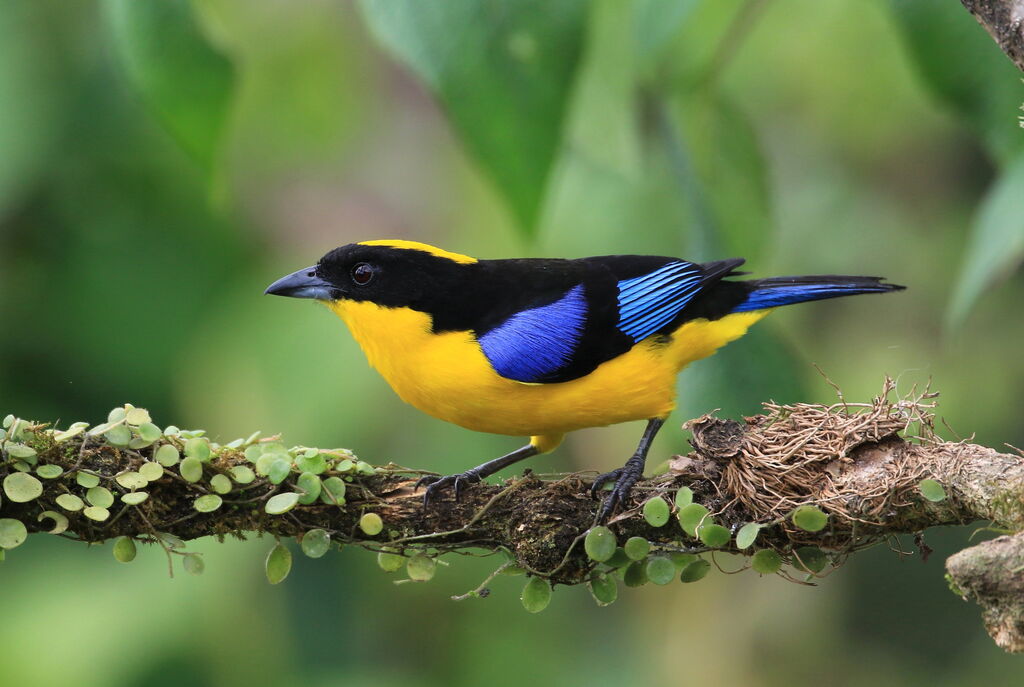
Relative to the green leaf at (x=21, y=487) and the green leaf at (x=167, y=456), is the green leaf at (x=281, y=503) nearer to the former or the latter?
the green leaf at (x=167, y=456)

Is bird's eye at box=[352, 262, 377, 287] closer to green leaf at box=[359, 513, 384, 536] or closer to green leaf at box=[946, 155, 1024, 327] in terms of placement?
green leaf at box=[359, 513, 384, 536]

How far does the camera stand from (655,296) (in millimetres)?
4203

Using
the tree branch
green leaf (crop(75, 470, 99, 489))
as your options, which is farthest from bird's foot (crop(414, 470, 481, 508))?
the tree branch

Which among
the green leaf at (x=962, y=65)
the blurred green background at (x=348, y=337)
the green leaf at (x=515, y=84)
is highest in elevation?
the green leaf at (x=962, y=65)

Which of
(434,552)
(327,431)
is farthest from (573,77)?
(327,431)

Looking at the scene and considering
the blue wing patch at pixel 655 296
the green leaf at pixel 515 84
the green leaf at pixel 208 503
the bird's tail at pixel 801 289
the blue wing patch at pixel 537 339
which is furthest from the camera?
the bird's tail at pixel 801 289

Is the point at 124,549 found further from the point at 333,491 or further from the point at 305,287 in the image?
the point at 305,287

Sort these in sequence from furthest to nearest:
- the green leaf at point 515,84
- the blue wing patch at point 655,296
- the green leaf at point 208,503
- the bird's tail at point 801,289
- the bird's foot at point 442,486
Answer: the bird's tail at point 801,289 → the blue wing patch at point 655,296 → the bird's foot at point 442,486 → the green leaf at point 515,84 → the green leaf at point 208,503

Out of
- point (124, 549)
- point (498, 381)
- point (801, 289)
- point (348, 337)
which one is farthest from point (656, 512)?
point (348, 337)

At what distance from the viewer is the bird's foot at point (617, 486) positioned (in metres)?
3.00

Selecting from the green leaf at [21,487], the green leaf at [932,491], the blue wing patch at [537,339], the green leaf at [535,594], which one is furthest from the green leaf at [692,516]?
the green leaf at [21,487]

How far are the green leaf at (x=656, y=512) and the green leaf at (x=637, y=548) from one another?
2.1 inches

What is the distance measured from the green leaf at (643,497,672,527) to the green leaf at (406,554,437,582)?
2.00ft

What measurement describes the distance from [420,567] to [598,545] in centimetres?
51
